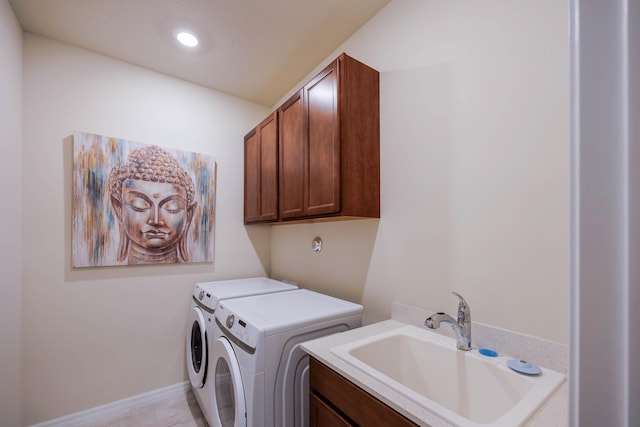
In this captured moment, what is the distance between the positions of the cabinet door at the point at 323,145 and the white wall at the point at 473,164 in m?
0.33

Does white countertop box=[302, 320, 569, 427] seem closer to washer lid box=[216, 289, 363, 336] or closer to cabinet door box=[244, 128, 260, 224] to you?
washer lid box=[216, 289, 363, 336]

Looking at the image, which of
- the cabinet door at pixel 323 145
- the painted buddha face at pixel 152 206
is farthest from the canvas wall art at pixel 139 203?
the cabinet door at pixel 323 145

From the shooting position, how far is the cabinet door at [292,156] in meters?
1.82

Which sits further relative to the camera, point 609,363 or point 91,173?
point 91,173

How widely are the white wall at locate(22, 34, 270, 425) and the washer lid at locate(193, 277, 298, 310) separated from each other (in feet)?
0.71

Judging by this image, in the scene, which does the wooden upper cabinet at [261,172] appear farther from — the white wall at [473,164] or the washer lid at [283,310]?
the white wall at [473,164]

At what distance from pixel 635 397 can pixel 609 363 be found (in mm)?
32

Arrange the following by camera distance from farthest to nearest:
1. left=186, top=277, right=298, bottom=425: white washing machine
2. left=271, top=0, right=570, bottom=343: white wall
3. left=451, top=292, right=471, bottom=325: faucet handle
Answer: left=186, top=277, right=298, bottom=425: white washing machine
left=451, top=292, right=471, bottom=325: faucet handle
left=271, top=0, right=570, bottom=343: white wall

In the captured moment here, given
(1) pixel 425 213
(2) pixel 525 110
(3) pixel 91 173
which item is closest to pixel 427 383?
(1) pixel 425 213

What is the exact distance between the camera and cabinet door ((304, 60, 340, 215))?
4.96 ft

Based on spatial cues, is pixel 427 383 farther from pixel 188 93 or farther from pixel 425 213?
pixel 188 93

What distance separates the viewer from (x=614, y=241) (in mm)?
301

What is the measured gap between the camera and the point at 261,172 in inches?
91.4

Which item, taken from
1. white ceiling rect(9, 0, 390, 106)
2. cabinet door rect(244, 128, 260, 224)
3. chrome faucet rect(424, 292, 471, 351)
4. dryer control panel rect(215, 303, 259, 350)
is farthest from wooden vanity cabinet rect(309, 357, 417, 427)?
white ceiling rect(9, 0, 390, 106)
